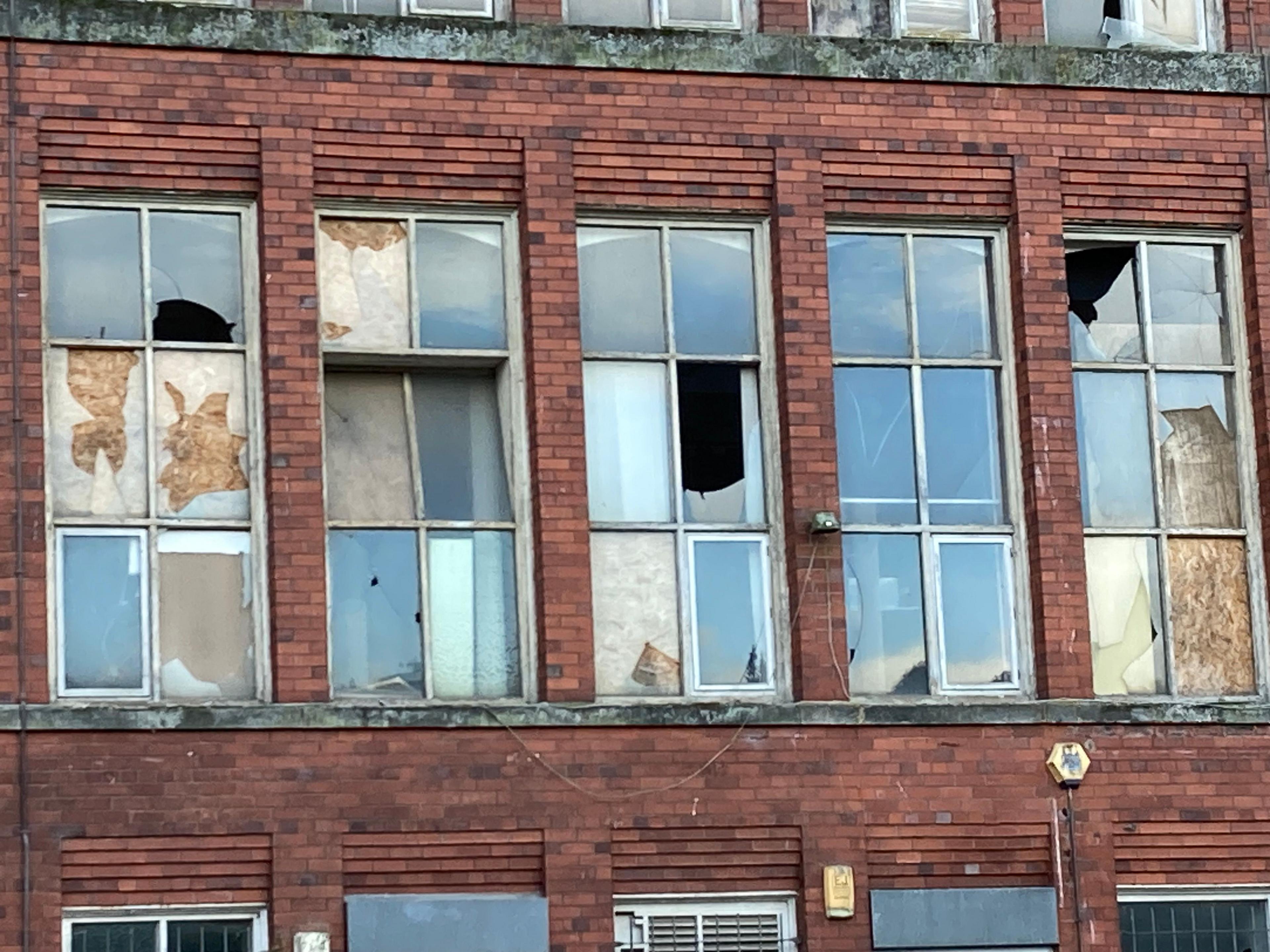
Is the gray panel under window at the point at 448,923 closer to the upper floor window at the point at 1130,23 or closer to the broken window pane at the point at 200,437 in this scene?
the broken window pane at the point at 200,437

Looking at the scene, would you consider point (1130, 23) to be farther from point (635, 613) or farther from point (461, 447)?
point (461, 447)

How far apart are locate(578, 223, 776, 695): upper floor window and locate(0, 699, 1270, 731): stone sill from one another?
1.26 feet

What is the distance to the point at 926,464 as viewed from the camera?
18297 mm

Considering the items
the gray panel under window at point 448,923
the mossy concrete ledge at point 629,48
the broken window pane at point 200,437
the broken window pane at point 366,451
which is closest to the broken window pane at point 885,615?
the gray panel under window at point 448,923

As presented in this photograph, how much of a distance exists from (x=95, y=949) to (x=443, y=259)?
4804 mm

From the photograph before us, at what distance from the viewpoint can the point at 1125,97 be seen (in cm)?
1878

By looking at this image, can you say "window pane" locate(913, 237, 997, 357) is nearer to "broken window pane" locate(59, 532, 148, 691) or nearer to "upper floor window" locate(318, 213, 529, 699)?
"upper floor window" locate(318, 213, 529, 699)

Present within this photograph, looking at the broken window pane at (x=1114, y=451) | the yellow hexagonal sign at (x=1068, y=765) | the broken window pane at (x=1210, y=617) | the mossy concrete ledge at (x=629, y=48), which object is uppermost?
the mossy concrete ledge at (x=629, y=48)

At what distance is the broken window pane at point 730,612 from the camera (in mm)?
17766

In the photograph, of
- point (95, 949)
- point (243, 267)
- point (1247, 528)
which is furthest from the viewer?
point (1247, 528)

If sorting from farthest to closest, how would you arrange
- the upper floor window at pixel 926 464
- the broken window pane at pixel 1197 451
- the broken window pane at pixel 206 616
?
the broken window pane at pixel 1197 451 < the upper floor window at pixel 926 464 < the broken window pane at pixel 206 616

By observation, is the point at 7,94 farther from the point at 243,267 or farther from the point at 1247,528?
the point at 1247,528

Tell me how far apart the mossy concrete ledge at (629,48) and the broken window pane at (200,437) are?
202 centimetres

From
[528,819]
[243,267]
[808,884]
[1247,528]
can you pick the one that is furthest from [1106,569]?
[243,267]
